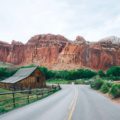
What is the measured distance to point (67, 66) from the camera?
600 feet

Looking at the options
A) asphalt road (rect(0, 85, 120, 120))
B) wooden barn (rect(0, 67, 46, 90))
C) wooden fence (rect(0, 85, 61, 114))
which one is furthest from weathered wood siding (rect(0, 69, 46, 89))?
asphalt road (rect(0, 85, 120, 120))

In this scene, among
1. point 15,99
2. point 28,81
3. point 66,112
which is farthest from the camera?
point 28,81

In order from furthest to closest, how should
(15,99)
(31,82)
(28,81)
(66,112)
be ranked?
1. (31,82)
2. (28,81)
3. (15,99)
4. (66,112)

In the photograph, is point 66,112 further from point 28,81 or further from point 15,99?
point 28,81

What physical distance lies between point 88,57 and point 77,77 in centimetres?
6955

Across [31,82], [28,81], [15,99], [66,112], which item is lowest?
[66,112]

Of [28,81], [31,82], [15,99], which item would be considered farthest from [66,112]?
[31,82]

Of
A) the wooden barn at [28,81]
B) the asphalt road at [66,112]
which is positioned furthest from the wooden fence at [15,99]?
the wooden barn at [28,81]

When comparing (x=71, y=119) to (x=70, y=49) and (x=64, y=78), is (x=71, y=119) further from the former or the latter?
(x=70, y=49)

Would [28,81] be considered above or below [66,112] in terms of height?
above

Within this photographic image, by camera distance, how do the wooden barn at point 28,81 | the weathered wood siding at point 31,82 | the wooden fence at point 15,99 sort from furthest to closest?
the weathered wood siding at point 31,82
the wooden barn at point 28,81
the wooden fence at point 15,99

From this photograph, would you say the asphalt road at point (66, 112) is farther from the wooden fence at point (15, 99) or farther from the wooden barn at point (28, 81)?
the wooden barn at point (28, 81)

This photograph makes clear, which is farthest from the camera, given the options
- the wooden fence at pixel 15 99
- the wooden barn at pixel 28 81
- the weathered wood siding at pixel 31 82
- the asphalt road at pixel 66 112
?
the weathered wood siding at pixel 31 82

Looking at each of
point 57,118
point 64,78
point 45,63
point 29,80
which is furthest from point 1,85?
point 45,63
